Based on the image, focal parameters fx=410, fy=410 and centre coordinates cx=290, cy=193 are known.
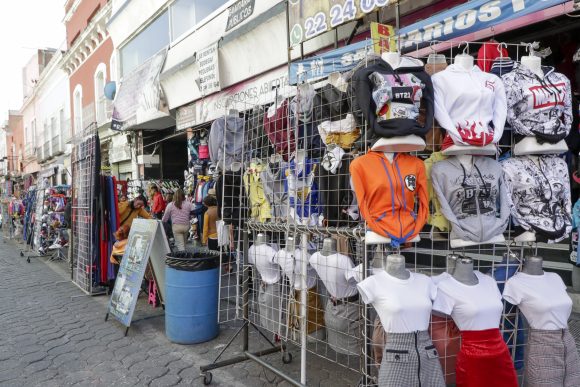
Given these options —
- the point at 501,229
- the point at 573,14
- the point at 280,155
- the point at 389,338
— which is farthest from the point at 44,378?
the point at 573,14

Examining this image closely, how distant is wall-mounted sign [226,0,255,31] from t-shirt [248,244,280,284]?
5916mm

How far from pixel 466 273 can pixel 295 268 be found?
1386 millimetres

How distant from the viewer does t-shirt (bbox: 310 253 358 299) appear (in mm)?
3148

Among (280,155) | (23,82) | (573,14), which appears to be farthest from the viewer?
(23,82)

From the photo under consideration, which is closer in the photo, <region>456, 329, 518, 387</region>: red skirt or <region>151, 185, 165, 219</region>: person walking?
<region>456, 329, 518, 387</region>: red skirt

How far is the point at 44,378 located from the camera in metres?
3.88

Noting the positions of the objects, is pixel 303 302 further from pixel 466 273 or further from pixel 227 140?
pixel 227 140

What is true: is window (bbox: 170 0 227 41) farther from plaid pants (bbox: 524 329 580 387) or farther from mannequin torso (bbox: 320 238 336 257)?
plaid pants (bbox: 524 329 580 387)

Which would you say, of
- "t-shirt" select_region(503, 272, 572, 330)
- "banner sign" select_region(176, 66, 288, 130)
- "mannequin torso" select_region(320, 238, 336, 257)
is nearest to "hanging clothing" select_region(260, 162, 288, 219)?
"mannequin torso" select_region(320, 238, 336, 257)

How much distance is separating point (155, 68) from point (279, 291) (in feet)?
32.1

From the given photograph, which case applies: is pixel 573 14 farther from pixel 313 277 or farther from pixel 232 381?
pixel 232 381

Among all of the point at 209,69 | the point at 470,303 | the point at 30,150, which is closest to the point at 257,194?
the point at 470,303

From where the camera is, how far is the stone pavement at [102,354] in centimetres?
379

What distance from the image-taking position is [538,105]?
2840mm
